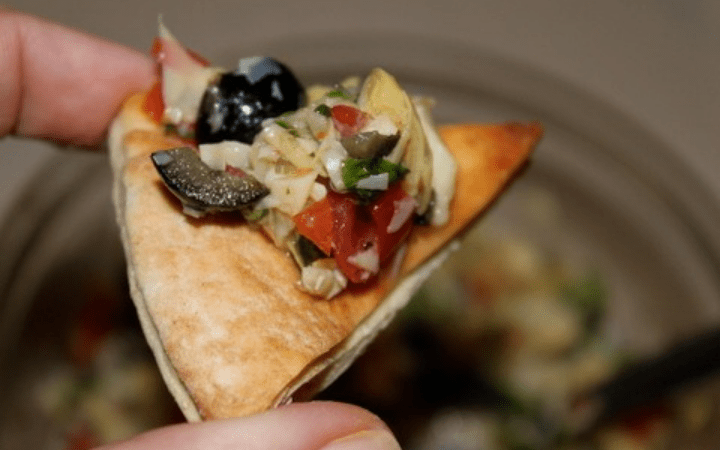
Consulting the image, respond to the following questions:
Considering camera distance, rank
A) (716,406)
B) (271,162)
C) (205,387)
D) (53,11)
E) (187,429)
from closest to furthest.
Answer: (187,429) → (205,387) → (271,162) → (716,406) → (53,11)

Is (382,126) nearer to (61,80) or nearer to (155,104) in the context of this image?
(155,104)

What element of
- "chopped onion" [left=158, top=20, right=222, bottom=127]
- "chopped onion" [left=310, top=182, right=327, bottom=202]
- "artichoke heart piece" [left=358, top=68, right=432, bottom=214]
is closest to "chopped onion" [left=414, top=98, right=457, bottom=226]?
"artichoke heart piece" [left=358, top=68, right=432, bottom=214]

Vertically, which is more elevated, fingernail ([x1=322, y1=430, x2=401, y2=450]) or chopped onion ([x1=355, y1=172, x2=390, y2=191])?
chopped onion ([x1=355, y1=172, x2=390, y2=191])

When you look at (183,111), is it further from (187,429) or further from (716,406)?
(716,406)

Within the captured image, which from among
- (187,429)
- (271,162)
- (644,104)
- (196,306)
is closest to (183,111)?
(271,162)

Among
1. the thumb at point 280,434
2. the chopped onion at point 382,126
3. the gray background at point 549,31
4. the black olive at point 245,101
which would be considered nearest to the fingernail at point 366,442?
the thumb at point 280,434

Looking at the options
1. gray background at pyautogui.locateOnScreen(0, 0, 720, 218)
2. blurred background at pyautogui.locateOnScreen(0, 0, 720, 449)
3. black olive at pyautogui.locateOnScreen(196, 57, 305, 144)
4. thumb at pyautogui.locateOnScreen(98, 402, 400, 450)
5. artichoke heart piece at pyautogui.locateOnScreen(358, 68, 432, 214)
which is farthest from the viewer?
gray background at pyautogui.locateOnScreen(0, 0, 720, 218)

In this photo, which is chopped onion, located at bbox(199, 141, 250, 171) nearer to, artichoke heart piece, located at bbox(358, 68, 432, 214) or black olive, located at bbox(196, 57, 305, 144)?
black olive, located at bbox(196, 57, 305, 144)
